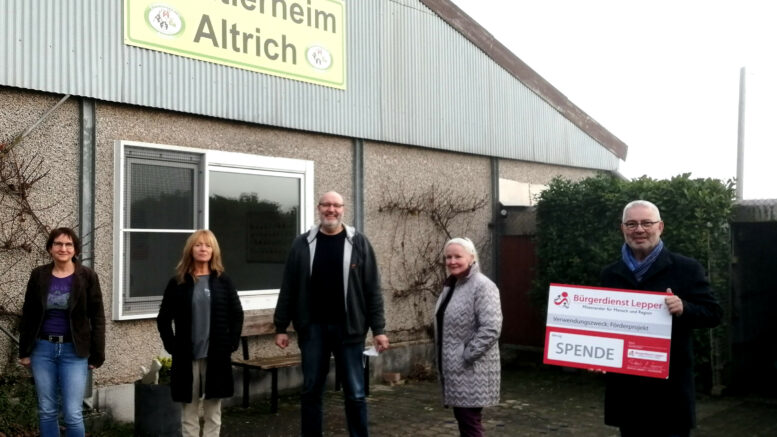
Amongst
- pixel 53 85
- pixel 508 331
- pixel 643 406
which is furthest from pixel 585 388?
pixel 53 85

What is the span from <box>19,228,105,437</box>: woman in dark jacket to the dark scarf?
3642 mm

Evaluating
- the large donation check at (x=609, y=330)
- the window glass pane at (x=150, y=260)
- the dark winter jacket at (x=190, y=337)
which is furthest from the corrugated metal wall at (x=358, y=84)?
the large donation check at (x=609, y=330)

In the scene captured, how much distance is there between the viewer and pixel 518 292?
1155cm

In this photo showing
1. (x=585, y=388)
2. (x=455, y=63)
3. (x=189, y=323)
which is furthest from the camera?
(x=455, y=63)

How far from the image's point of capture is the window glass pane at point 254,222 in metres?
8.18

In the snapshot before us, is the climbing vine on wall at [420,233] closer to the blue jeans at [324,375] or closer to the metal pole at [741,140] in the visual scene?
the blue jeans at [324,375]

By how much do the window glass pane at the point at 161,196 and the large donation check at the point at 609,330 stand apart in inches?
168

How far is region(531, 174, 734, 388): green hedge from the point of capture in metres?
9.14

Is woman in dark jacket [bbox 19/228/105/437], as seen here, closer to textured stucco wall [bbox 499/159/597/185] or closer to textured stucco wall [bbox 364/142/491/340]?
textured stucco wall [bbox 364/142/491/340]

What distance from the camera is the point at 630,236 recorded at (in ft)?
14.0

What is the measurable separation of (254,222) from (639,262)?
5022 mm

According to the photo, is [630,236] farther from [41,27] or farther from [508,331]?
[508,331]

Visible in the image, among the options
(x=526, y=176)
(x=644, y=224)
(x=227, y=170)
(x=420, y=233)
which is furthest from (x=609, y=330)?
(x=526, y=176)

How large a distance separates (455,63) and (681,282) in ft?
23.8
